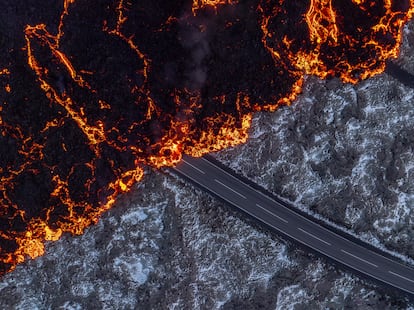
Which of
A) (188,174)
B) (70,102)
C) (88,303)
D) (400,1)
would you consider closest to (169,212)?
(188,174)

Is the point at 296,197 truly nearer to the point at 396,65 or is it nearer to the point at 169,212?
the point at 169,212

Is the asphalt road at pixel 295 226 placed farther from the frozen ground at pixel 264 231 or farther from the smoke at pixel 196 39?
the smoke at pixel 196 39

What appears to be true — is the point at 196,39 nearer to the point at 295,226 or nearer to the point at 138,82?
the point at 138,82

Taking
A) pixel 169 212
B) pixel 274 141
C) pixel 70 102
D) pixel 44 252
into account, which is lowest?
pixel 44 252

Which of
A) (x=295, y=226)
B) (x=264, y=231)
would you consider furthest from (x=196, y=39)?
(x=295, y=226)

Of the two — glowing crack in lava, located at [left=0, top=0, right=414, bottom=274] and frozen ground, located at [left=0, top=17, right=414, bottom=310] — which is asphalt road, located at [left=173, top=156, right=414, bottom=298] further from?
glowing crack in lava, located at [left=0, top=0, right=414, bottom=274]

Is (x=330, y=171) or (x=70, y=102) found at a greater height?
(x=70, y=102)
